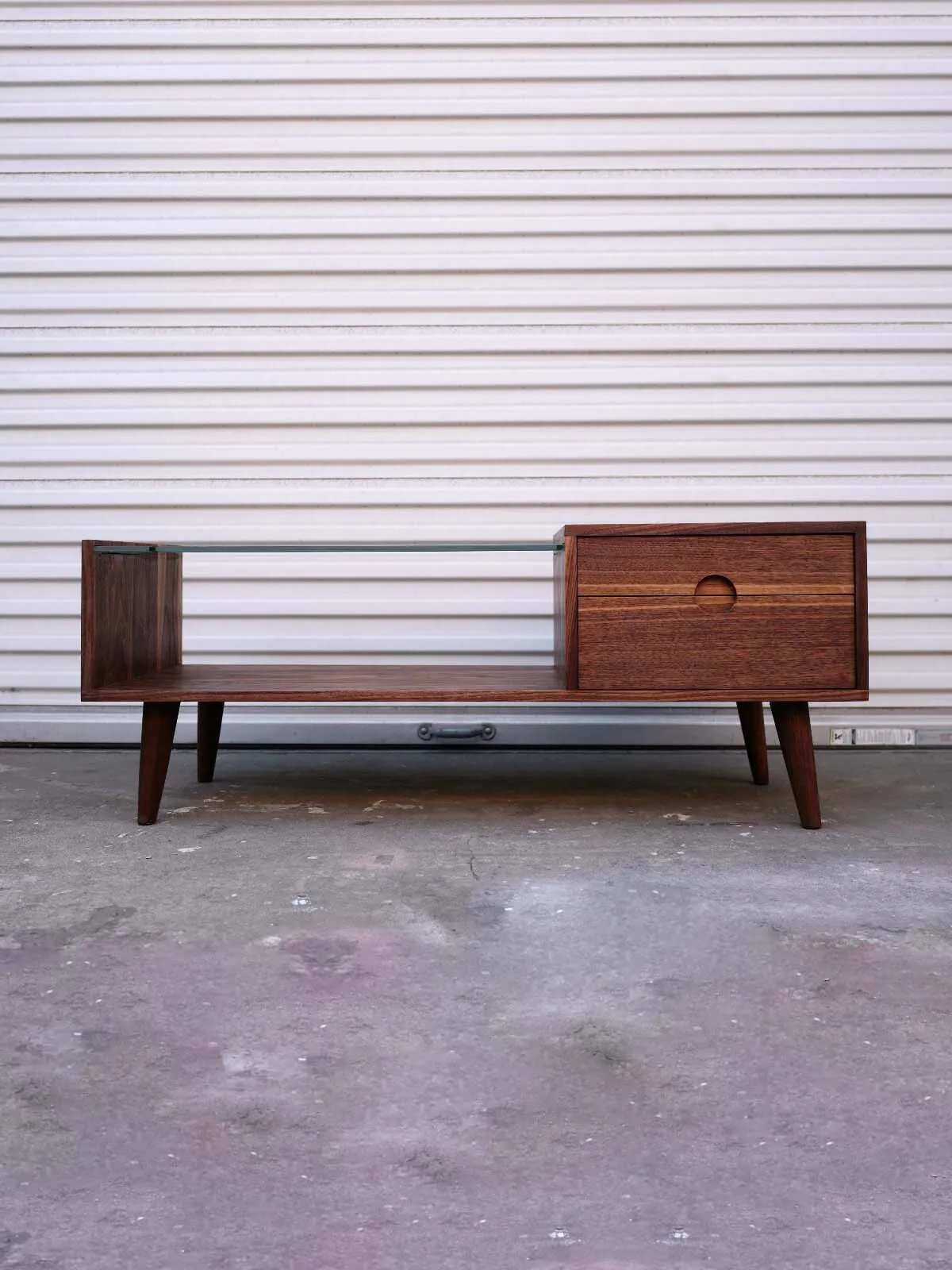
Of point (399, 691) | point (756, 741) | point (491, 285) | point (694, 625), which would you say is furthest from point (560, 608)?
point (491, 285)

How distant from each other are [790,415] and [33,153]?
2.54m

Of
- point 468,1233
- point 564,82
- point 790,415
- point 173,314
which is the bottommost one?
point 468,1233

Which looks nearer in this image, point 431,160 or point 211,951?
point 211,951

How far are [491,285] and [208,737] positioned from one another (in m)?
1.67

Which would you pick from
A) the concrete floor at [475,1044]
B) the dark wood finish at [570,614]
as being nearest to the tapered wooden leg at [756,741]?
the concrete floor at [475,1044]

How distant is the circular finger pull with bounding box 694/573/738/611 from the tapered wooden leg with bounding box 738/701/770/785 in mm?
616

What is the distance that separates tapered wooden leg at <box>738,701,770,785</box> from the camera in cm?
310

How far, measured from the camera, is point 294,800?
2.92 m

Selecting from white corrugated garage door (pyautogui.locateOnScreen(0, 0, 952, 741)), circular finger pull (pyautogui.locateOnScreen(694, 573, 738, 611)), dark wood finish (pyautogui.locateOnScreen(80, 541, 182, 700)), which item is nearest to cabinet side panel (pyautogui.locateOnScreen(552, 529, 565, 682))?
circular finger pull (pyautogui.locateOnScreen(694, 573, 738, 611))

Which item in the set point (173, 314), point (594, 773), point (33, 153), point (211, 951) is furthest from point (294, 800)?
point (33, 153)

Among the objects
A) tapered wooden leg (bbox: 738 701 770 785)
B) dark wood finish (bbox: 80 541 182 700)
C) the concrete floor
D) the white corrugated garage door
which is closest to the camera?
the concrete floor

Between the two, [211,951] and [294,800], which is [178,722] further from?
[211,951]

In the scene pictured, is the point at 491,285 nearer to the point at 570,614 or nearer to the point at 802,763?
the point at 570,614

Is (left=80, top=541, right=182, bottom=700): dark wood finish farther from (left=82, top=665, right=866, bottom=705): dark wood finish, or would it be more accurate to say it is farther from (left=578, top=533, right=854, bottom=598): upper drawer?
(left=578, top=533, right=854, bottom=598): upper drawer
